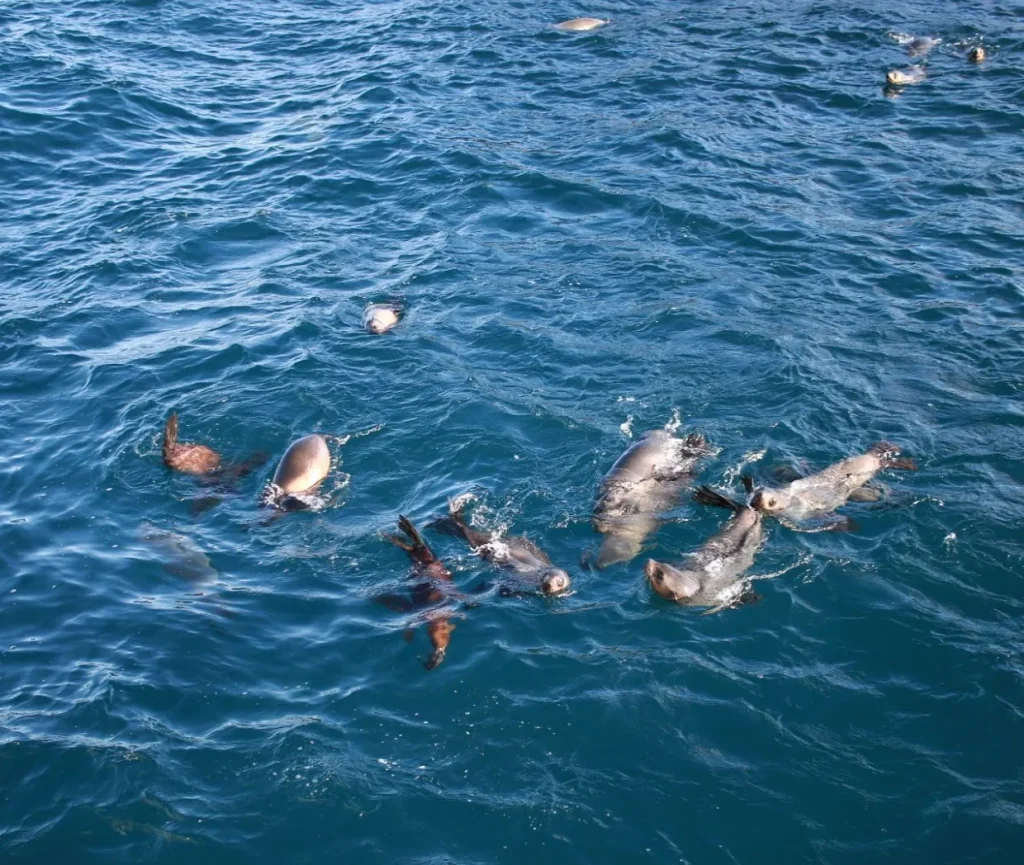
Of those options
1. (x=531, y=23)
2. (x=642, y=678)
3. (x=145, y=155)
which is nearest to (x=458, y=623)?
(x=642, y=678)

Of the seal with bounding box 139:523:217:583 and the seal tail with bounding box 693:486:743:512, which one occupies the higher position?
the seal tail with bounding box 693:486:743:512

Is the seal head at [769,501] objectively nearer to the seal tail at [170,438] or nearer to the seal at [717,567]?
the seal at [717,567]

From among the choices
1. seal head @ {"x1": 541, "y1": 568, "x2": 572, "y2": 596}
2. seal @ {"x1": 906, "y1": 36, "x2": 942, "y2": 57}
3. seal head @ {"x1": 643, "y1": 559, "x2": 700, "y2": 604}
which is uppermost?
seal @ {"x1": 906, "y1": 36, "x2": 942, "y2": 57}

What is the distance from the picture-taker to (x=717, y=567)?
32.9 ft

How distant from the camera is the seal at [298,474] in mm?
11367

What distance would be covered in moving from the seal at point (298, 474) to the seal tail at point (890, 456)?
253 inches

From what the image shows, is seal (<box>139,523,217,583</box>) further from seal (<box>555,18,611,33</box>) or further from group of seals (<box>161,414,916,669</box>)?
seal (<box>555,18,611,33</box>)

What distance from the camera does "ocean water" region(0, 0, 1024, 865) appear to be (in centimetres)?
816

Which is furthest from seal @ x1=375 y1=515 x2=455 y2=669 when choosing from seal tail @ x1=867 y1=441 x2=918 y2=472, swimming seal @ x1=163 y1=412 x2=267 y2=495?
seal tail @ x1=867 y1=441 x2=918 y2=472

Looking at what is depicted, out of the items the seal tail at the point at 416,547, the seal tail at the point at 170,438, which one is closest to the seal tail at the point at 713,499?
the seal tail at the point at 416,547

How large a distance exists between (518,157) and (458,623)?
11.9m

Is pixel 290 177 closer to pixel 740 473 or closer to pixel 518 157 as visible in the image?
pixel 518 157

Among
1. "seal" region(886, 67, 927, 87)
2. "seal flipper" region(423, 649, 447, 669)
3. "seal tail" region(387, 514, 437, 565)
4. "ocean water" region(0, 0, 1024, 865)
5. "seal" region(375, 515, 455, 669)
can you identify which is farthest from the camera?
"seal" region(886, 67, 927, 87)

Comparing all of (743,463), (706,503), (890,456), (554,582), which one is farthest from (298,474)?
(890,456)
